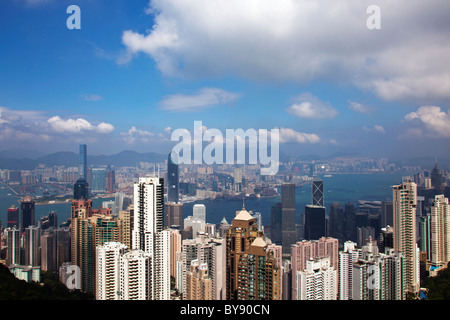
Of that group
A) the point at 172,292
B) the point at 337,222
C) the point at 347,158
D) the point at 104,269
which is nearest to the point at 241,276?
the point at 172,292

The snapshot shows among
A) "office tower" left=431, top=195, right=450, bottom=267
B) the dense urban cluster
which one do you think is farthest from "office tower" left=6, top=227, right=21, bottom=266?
"office tower" left=431, top=195, right=450, bottom=267

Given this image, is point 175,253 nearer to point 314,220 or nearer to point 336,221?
point 314,220

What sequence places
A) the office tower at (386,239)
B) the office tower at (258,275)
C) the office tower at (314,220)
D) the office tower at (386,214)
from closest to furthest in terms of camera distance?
the office tower at (258,275) < the office tower at (386,239) < the office tower at (386,214) < the office tower at (314,220)

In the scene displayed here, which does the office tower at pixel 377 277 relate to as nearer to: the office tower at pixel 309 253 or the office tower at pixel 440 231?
the office tower at pixel 309 253

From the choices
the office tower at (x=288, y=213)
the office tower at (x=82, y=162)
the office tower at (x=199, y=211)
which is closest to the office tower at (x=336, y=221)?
the office tower at (x=288, y=213)

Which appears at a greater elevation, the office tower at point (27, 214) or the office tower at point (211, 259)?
the office tower at point (27, 214)

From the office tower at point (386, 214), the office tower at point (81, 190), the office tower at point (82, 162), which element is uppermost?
the office tower at point (82, 162)

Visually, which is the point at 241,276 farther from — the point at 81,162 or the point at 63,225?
the point at 63,225
